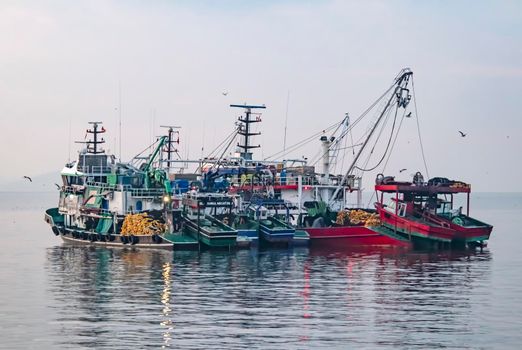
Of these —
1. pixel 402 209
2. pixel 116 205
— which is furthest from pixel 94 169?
pixel 402 209

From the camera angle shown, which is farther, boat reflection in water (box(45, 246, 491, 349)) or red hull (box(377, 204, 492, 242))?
red hull (box(377, 204, 492, 242))

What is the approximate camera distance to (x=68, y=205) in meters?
102

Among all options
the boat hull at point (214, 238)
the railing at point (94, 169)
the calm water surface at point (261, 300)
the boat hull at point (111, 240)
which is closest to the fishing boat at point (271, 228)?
the calm water surface at point (261, 300)

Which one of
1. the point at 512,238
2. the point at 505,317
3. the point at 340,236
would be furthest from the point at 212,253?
the point at 512,238

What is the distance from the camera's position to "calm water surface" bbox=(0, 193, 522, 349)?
45844mm

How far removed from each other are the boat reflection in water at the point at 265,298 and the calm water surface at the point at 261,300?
8 centimetres

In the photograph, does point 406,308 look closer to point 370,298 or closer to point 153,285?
point 370,298

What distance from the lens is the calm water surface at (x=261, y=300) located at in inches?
1805

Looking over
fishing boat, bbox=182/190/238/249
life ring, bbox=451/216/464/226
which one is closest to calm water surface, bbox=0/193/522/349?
fishing boat, bbox=182/190/238/249

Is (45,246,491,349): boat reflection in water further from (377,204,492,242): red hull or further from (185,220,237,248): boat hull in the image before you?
(377,204,492,242): red hull

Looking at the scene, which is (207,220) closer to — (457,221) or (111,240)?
(111,240)

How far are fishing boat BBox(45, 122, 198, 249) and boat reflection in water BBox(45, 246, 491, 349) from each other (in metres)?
2.49

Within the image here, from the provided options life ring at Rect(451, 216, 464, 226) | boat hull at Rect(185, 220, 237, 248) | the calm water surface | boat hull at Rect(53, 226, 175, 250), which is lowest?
the calm water surface

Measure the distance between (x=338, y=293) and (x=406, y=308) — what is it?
735 cm
